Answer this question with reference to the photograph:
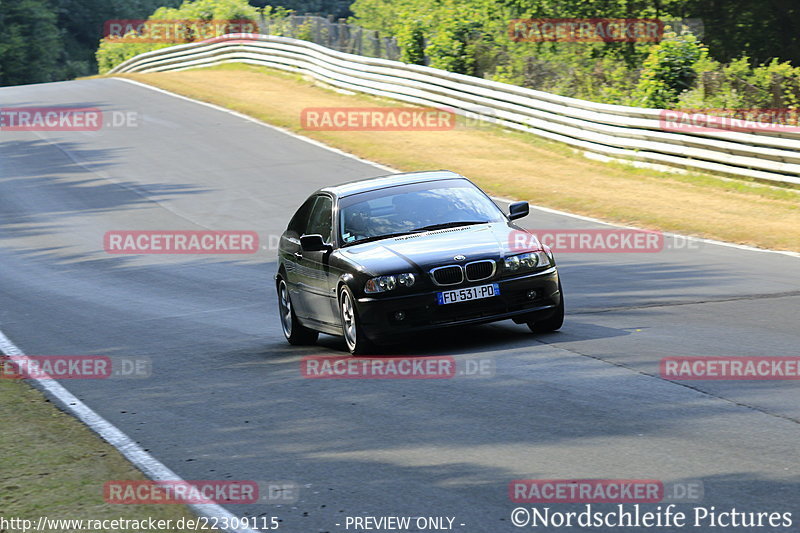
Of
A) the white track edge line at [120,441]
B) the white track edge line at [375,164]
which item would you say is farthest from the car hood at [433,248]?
the white track edge line at [375,164]

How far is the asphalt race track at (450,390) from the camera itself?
6219 mm

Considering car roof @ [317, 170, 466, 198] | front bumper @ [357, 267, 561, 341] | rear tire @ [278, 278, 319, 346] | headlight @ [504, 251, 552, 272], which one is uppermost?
car roof @ [317, 170, 466, 198]

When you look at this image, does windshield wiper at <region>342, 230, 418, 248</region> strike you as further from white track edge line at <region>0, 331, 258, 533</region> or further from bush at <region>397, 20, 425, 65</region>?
bush at <region>397, 20, 425, 65</region>

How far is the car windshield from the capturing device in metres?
10.8

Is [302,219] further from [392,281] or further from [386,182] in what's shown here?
[392,281]

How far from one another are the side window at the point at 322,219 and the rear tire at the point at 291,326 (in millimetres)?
778

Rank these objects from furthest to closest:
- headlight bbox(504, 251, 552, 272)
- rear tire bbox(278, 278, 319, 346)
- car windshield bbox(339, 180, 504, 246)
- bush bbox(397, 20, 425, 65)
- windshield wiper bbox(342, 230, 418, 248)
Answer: bush bbox(397, 20, 425, 65) → rear tire bbox(278, 278, 319, 346) → car windshield bbox(339, 180, 504, 246) → windshield wiper bbox(342, 230, 418, 248) → headlight bbox(504, 251, 552, 272)

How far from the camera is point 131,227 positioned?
22.4 meters

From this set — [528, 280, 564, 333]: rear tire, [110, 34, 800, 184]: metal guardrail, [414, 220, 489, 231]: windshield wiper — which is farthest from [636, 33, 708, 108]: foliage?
[528, 280, 564, 333]: rear tire

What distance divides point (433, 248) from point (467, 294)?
1.79 ft

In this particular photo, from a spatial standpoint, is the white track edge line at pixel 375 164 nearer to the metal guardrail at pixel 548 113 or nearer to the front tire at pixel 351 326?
the metal guardrail at pixel 548 113

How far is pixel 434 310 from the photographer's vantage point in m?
9.76

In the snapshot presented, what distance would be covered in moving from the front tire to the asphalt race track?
65 cm

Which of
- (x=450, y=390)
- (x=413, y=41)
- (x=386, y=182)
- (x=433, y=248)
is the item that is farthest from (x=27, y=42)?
(x=450, y=390)
